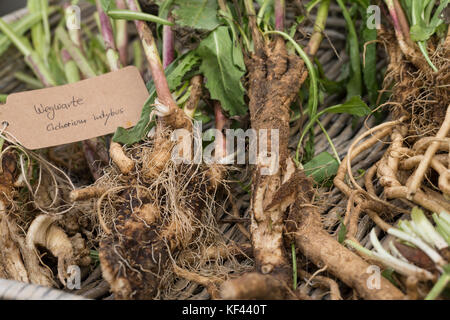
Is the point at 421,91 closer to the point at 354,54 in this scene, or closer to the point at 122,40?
the point at 354,54

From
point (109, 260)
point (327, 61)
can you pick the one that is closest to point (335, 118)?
point (327, 61)

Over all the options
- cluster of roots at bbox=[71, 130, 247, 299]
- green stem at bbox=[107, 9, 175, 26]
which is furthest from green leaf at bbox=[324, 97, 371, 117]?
green stem at bbox=[107, 9, 175, 26]

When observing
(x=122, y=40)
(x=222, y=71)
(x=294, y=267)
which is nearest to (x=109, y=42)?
(x=122, y=40)

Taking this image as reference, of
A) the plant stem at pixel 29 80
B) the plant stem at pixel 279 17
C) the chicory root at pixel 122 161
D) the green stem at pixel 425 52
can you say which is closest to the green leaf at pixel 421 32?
the green stem at pixel 425 52

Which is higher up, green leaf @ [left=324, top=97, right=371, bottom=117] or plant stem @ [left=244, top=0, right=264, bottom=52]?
plant stem @ [left=244, top=0, right=264, bottom=52]

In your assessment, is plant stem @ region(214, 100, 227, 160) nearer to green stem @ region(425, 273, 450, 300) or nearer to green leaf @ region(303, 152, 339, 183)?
green leaf @ region(303, 152, 339, 183)

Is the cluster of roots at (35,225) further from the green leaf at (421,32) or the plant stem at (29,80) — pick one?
the green leaf at (421,32)
